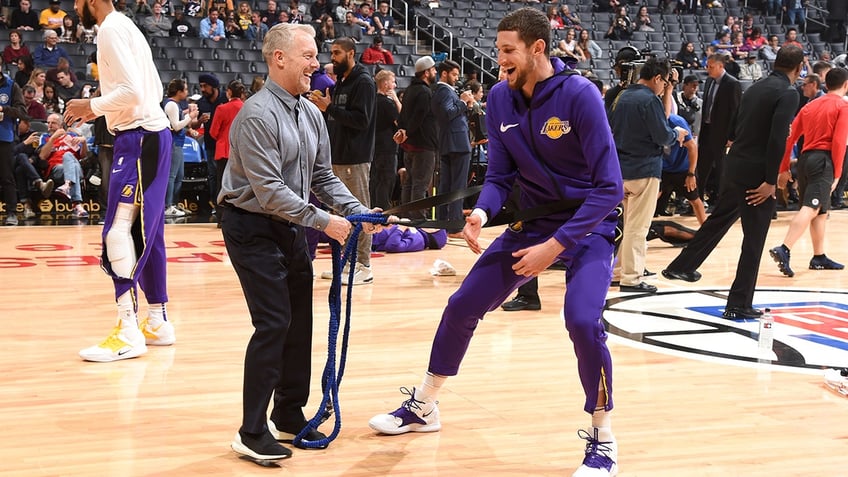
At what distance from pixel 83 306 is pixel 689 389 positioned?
13.6 feet

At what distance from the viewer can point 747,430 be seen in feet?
14.1

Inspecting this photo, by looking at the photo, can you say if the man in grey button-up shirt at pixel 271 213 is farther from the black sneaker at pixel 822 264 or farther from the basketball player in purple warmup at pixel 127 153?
the black sneaker at pixel 822 264

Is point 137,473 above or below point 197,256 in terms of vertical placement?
above

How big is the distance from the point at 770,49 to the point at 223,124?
15.3 metres

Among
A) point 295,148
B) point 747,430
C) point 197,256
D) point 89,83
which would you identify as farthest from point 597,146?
point 89,83

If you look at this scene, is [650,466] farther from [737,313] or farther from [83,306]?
[83,306]

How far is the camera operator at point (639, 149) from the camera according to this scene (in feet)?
24.5

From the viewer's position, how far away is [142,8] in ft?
54.4

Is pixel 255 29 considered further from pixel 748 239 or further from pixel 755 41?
pixel 748 239

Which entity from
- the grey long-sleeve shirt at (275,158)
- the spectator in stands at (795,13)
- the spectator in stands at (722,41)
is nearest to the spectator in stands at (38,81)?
the grey long-sleeve shirt at (275,158)

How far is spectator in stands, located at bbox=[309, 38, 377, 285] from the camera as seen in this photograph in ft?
25.2

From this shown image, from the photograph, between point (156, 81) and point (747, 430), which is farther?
point (156, 81)

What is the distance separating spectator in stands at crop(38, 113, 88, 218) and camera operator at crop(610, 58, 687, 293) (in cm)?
733

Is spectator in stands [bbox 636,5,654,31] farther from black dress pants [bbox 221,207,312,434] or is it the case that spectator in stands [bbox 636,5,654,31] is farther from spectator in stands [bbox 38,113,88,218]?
black dress pants [bbox 221,207,312,434]
